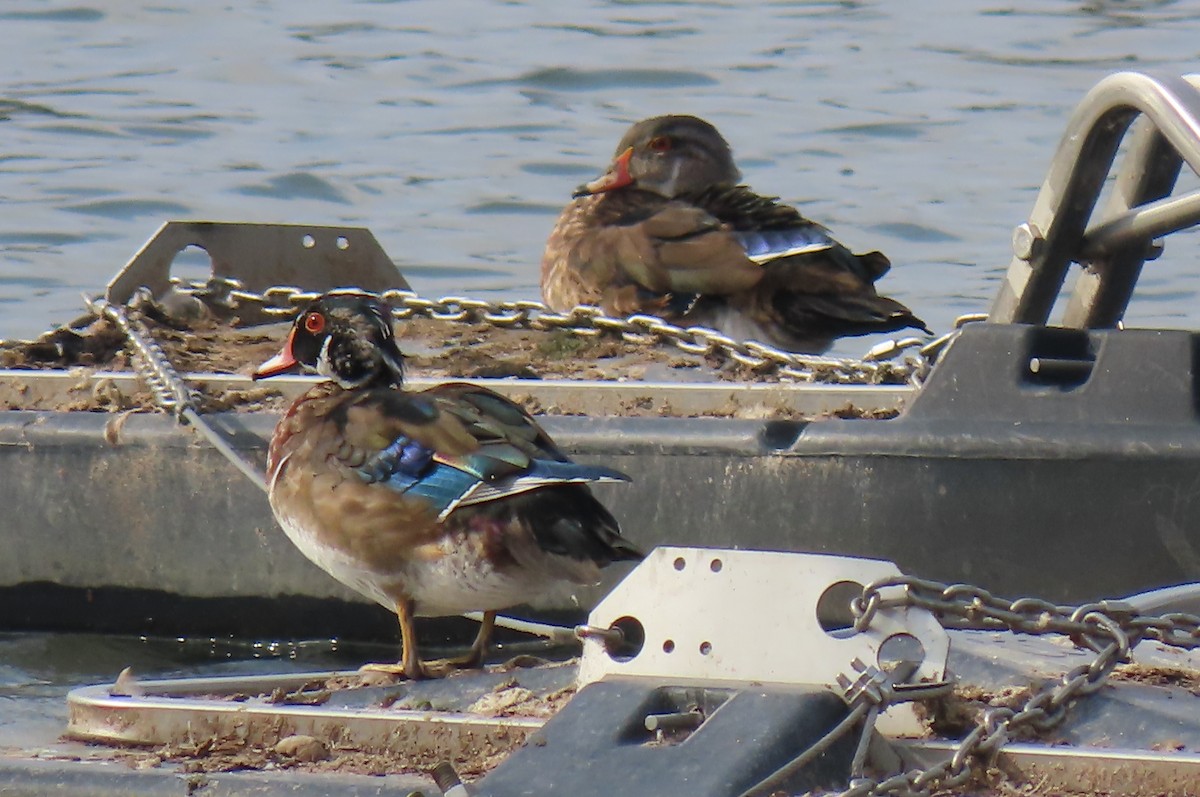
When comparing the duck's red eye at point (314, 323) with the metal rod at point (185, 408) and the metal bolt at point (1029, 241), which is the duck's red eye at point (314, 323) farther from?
the metal bolt at point (1029, 241)

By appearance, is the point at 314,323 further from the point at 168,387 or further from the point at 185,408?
the point at 168,387

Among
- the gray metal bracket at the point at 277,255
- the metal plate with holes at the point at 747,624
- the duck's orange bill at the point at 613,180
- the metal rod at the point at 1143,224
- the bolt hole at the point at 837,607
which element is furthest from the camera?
the duck's orange bill at the point at 613,180

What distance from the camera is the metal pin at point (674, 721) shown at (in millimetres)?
3115

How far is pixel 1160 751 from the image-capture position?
123 inches

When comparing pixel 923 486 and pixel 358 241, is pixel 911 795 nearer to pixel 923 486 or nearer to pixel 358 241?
pixel 923 486

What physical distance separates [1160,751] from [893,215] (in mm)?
10275

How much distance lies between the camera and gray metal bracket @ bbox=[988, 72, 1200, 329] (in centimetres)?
508

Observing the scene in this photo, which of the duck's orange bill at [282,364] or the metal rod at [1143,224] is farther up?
the metal rod at [1143,224]

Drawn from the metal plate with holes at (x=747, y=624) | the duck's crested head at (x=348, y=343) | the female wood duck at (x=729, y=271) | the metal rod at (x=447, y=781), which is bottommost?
the female wood duck at (x=729, y=271)

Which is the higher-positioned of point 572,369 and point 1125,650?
point 1125,650

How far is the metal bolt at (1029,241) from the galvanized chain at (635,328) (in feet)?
1.03

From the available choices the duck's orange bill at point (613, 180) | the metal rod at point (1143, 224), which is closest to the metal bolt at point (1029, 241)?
the metal rod at point (1143, 224)

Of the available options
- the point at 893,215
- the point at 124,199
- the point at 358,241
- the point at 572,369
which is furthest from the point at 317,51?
the point at 572,369

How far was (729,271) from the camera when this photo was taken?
7531mm
